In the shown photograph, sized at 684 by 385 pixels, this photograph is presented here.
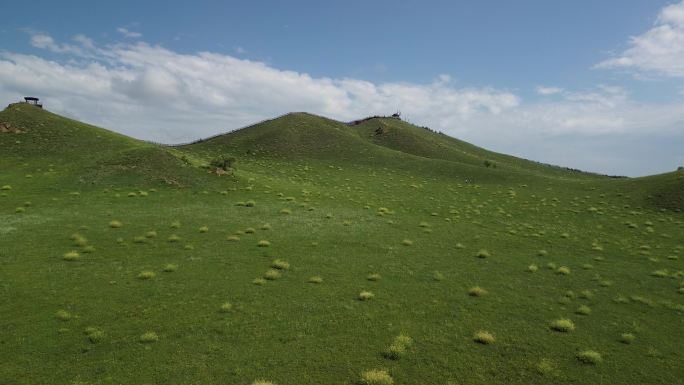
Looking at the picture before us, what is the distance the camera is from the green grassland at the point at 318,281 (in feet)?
58.9

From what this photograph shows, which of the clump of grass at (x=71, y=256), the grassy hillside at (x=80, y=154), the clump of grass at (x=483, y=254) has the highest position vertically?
the grassy hillside at (x=80, y=154)

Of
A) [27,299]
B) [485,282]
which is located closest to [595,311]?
[485,282]

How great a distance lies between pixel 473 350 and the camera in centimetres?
1944

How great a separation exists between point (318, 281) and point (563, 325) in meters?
14.8

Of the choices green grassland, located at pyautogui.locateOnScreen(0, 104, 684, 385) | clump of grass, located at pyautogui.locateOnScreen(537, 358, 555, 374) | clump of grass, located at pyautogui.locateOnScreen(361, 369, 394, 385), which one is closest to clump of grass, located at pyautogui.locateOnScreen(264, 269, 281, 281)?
green grassland, located at pyautogui.locateOnScreen(0, 104, 684, 385)

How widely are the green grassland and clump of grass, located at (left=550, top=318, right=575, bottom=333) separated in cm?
9

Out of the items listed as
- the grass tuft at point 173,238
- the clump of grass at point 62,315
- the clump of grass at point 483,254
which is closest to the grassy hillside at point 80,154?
the grass tuft at point 173,238

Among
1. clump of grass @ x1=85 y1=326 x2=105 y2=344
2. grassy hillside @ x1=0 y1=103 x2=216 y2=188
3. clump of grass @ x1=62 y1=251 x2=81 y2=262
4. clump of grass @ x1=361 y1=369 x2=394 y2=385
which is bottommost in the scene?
clump of grass @ x1=85 y1=326 x2=105 y2=344

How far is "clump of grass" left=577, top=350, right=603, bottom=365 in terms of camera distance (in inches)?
741

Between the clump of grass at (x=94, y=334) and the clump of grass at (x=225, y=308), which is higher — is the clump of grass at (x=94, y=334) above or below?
below

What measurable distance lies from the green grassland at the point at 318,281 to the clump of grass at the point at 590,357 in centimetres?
6

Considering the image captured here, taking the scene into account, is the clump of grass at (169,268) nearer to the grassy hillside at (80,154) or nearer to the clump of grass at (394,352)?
the clump of grass at (394,352)

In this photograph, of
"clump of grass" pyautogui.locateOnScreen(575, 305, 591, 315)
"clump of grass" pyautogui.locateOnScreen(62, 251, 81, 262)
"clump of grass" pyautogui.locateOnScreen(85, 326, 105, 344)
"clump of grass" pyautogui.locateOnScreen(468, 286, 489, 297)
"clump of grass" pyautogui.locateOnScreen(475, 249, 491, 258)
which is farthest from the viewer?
"clump of grass" pyautogui.locateOnScreen(475, 249, 491, 258)

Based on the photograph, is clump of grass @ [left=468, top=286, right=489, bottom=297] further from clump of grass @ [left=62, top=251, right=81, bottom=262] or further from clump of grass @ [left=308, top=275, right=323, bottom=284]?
clump of grass @ [left=62, top=251, right=81, bottom=262]
